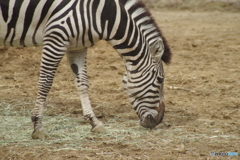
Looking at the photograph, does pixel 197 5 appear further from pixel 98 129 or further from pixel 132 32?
pixel 98 129

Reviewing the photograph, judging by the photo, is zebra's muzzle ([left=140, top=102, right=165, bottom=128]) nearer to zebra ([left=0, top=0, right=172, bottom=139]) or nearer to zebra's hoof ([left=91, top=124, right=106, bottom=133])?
zebra ([left=0, top=0, right=172, bottom=139])

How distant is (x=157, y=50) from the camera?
5.42 meters

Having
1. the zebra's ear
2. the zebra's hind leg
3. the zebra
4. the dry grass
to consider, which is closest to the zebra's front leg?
the zebra

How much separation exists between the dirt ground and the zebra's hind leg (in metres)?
0.16

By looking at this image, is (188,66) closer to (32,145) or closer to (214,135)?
→ (214,135)

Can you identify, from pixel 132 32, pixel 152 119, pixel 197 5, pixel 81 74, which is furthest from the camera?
pixel 197 5

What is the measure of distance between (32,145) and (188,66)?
538 cm

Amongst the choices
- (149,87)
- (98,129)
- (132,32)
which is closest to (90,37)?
(132,32)

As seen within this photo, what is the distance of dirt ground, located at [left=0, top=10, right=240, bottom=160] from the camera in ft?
15.7

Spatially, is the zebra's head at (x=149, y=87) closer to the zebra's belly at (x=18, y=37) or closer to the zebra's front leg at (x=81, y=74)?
the zebra's front leg at (x=81, y=74)

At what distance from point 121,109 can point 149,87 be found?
140 cm

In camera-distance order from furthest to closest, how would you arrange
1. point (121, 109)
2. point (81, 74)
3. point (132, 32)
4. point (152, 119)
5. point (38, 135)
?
point (121, 109) < point (81, 74) < point (152, 119) < point (132, 32) < point (38, 135)

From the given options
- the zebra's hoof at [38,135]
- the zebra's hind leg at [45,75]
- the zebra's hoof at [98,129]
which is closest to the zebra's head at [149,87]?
the zebra's hoof at [98,129]

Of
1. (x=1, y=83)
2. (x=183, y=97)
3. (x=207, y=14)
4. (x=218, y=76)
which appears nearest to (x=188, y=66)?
(x=218, y=76)
